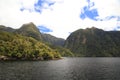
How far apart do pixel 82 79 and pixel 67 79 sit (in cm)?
622

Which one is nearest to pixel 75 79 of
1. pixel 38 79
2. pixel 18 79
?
pixel 38 79

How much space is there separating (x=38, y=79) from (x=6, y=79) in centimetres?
1267

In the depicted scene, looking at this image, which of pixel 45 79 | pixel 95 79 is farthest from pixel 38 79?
pixel 95 79

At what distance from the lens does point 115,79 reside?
263 feet

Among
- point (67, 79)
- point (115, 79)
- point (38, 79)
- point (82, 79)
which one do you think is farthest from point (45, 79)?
point (115, 79)

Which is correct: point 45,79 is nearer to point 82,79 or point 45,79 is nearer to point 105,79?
point 82,79

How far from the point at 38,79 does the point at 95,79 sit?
76.5 ft

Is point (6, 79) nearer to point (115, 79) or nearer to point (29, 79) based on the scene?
point (29, 79)

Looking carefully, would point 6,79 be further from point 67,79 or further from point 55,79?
point 67,79

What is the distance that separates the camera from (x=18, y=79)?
7894 centimetres

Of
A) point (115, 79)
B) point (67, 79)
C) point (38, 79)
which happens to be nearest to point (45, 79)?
point (38, 79)

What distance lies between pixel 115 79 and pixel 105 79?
3974mm

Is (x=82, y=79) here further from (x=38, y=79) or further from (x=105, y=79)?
(x=38, y=79)

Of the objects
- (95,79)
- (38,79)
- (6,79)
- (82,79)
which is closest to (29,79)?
(38,79)
